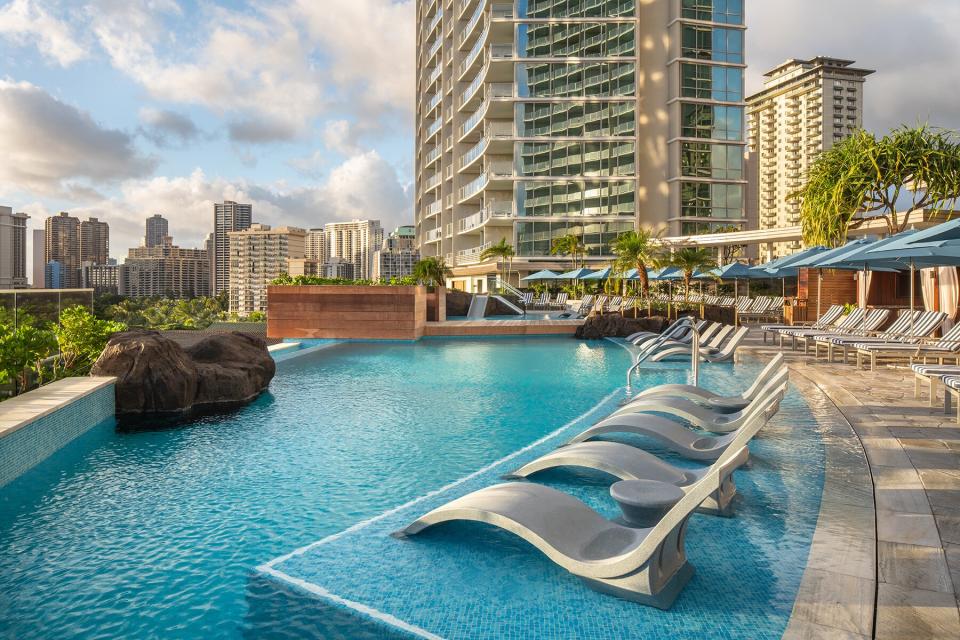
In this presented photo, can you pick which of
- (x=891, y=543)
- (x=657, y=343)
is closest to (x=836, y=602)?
(x=891, y=543)

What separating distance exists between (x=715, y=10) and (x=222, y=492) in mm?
56948

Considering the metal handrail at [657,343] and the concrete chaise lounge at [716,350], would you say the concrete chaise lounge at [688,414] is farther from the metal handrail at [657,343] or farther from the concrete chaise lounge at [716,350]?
the concrete chaise lounge at [716,350]

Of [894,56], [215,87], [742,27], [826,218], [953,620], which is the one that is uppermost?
[894,56]

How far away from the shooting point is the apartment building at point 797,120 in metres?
136

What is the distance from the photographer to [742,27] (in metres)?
50.9

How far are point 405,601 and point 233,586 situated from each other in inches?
43.4

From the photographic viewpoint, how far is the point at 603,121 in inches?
1960

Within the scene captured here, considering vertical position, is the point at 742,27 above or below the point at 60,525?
above

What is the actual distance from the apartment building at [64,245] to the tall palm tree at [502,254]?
90.6 meters

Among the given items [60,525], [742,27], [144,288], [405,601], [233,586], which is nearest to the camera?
[405,601]

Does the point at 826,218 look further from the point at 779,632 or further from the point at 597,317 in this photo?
the point at 779,632

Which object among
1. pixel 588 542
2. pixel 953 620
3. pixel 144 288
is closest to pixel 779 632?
pixel 953 620

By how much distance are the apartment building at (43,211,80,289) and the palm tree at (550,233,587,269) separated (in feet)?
312

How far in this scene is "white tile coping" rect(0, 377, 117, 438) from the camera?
19.5ft
